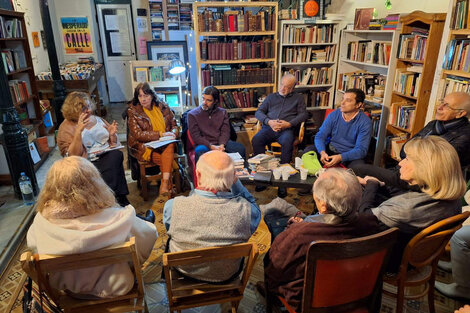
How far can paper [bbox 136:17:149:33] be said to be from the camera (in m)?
7.20

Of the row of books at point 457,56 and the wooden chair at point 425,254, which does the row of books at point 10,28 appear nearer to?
the wooden chair at point 425,254

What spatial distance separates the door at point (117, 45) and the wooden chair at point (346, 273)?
7246 mm

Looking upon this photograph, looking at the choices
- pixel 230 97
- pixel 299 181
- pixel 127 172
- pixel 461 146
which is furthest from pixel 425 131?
pixel 127 172

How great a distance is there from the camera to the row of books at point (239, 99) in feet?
15.6

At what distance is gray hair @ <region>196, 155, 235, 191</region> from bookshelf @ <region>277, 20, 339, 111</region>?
346cm

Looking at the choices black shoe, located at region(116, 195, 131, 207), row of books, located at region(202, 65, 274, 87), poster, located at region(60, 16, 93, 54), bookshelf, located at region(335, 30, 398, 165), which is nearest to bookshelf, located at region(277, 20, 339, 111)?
bookshelf, located at region(335, 30, 398, 165)

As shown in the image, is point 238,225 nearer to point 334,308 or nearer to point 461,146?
point 334,308

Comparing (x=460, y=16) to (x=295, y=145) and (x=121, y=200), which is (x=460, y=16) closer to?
(x=295, y=145)

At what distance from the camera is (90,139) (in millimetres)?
3131

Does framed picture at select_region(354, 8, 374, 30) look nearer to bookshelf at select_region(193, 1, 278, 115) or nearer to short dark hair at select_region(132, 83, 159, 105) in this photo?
bookshelf at select_region(193, 1, 278, 115)

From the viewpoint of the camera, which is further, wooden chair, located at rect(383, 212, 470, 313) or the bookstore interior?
the bookstore interior

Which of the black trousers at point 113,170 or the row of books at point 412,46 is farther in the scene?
the row of books at point 412,46

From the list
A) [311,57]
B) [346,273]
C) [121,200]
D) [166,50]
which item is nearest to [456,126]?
[346,273]

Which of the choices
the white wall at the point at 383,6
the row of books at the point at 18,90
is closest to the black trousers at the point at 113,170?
the row of books at the point at 18,90
